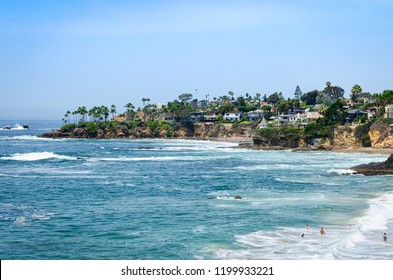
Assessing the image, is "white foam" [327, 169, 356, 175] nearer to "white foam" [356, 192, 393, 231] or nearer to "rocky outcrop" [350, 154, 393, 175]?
"rocky outcrop" [350, 154, 393, 175]

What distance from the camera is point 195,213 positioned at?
42.3 m

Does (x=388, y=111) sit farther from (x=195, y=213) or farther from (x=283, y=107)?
(x=195, y=213)

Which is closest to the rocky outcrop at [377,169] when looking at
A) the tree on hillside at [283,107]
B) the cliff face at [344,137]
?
the cliff face at [344,137]

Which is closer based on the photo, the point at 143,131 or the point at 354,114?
the point at 354,114

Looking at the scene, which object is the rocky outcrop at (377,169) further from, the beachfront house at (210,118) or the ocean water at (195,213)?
the beachfront house at (210,118)

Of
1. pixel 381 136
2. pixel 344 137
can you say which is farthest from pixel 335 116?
pixel 381 136

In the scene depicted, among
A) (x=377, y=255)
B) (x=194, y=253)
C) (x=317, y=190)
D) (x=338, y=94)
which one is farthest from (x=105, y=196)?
(x=338, y=94)

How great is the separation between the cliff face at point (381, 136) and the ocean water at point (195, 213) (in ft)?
84.8

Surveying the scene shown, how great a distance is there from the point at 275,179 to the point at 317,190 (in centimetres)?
920

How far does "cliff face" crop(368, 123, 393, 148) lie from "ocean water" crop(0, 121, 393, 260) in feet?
84.8

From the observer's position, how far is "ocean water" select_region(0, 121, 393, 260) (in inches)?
1266

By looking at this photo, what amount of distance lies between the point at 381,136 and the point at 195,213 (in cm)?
6260
